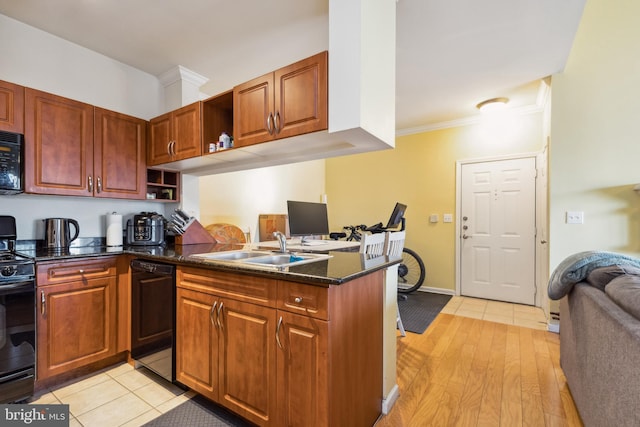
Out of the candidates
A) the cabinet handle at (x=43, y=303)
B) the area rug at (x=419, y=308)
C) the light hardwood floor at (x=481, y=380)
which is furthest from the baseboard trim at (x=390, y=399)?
the cabinet handle at (x=43, y=303)

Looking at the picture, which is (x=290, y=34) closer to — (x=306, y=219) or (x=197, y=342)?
(x=306, y=219)

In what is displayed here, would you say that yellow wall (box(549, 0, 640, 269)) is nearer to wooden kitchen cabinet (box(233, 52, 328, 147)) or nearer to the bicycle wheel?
the bicycle wheel

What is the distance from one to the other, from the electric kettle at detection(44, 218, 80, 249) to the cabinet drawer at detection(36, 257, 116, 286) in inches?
16.6

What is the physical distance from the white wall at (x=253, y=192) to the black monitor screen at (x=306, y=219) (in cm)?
109

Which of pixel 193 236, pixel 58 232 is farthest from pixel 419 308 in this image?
pixel 58 232

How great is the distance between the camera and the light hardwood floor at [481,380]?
1.66m

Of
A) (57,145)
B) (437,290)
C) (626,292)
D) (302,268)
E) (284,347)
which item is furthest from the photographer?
(437,290)

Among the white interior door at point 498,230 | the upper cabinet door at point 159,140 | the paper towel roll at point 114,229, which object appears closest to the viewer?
the paper towel roll at point 114,229

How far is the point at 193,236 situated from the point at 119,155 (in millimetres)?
929

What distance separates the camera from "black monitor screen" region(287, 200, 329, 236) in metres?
3.04

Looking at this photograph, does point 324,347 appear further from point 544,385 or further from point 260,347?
point 544,385

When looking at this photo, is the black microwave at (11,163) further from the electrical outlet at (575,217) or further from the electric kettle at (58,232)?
the electrical outlet at (575,217)

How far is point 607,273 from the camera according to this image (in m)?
1.43

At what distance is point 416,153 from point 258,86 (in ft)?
10.5
